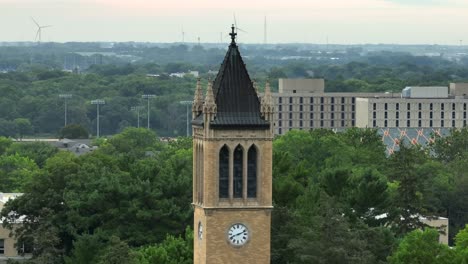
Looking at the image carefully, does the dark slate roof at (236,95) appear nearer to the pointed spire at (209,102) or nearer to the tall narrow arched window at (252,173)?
the pointed spire at (209,102)

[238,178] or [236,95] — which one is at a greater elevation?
[236,95]

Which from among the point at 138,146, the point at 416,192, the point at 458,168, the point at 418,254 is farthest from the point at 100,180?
the point at 138,146

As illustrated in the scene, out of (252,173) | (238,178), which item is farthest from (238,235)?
(252,173)

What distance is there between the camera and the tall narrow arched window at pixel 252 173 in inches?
2402

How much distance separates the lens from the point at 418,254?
236 feet

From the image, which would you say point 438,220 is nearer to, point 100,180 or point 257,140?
point 100,180

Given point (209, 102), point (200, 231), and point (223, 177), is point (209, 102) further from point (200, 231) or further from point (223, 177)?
point (200, 231)

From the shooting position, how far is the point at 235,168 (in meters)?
61.1

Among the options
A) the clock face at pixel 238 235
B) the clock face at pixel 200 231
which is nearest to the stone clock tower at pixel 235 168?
the clock face at pixel 238 235


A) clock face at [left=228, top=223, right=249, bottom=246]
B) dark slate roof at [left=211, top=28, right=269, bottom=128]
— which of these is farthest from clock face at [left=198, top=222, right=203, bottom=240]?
dark slate roof at [left=211, top=28, right=269, bottom=128]

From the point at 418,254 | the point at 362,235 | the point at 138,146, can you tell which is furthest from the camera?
the point at 138,146

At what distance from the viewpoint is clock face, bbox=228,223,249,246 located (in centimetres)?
6081

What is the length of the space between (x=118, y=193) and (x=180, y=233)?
196 inches

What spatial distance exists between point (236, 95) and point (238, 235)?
464 centimetres
